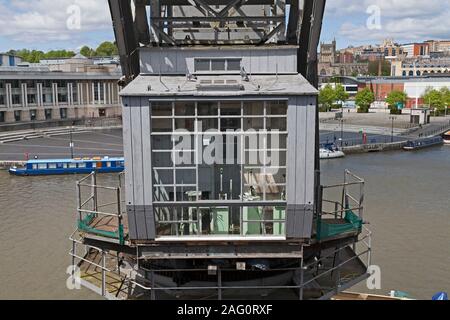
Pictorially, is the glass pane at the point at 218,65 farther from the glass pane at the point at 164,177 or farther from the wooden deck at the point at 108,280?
the wooden deck at the point at 108,280

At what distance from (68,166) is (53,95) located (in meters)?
30.0

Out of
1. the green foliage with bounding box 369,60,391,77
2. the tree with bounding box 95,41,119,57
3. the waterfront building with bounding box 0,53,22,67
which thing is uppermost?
the tree with bounding box 95,41,119,57

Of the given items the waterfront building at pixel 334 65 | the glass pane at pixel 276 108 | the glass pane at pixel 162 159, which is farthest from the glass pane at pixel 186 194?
the waterfront building at pixel 334 65

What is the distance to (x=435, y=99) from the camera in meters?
80.2

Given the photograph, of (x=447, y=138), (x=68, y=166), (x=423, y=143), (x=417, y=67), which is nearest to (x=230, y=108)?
(x=68, y=166)

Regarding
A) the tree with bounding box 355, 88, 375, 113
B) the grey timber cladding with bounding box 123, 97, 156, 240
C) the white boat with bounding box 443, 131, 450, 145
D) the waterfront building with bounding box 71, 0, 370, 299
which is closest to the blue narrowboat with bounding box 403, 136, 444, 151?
the white boat with bounding box 443, 131, 450, 145

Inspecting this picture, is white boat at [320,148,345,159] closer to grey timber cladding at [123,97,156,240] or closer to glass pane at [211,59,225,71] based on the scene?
glass pane at [211,59,225,71]

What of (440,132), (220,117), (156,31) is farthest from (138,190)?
(440,132)

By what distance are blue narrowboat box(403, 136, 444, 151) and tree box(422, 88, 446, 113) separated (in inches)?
1046

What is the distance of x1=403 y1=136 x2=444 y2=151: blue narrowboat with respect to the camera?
166ft

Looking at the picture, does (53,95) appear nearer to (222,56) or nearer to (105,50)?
(222,56)

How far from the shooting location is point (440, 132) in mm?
59312
